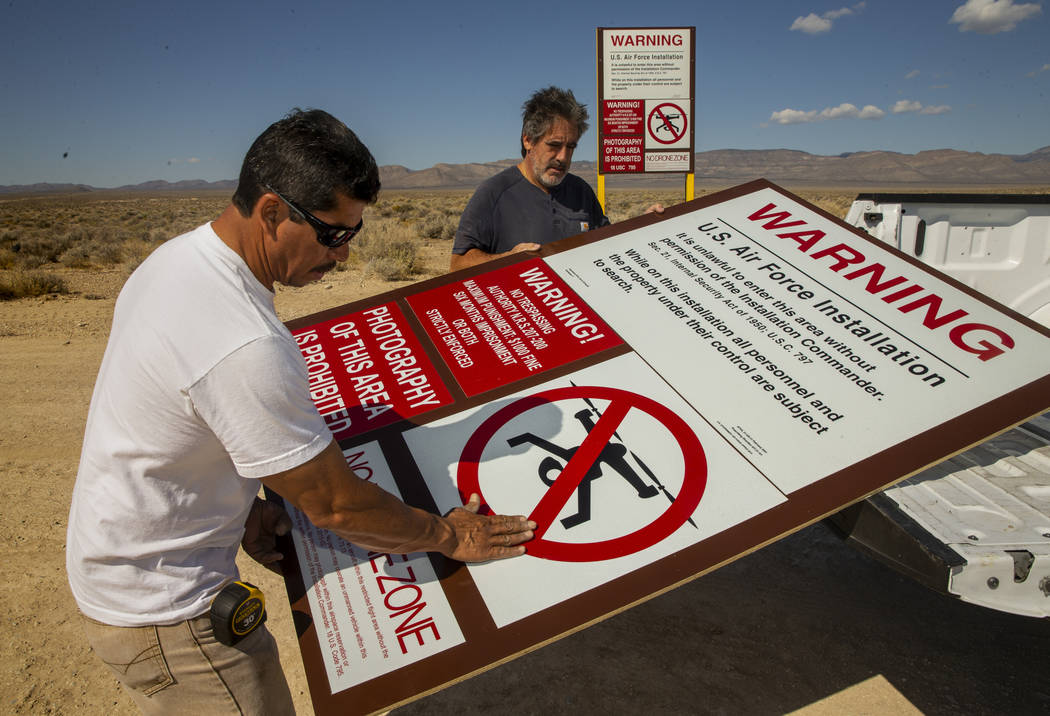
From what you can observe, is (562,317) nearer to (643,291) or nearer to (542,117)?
(643,291)

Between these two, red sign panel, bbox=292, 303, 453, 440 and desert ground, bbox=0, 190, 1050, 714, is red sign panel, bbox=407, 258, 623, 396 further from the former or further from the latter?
desert ground, bbox=0, 190, 1050, 714

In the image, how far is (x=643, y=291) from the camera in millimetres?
2475

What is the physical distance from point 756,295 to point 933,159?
199m

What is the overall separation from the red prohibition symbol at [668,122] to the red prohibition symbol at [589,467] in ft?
18.3

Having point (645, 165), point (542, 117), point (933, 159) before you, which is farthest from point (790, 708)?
point (933, 159)

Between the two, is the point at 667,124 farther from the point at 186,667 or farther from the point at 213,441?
the point at 186,667

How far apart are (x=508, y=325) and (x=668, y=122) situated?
527cm

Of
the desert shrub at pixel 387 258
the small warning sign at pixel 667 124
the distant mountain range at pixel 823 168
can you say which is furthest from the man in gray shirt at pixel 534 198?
the distant mountain range at pixel 823 168

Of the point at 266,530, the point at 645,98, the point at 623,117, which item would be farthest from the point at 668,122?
the point at 266,530

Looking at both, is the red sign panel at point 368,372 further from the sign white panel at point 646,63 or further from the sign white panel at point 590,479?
the sign white panel at point 646,63

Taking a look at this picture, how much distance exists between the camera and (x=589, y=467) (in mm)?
1825

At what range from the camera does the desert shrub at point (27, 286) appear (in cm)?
1016

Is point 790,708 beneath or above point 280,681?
beneath

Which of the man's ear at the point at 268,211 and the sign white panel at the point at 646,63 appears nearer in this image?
the man's ear at the point at 268,211
